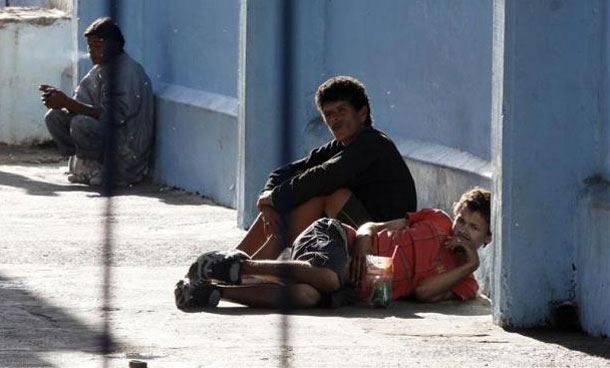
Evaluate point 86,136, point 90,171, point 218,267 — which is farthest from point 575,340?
point 90,171

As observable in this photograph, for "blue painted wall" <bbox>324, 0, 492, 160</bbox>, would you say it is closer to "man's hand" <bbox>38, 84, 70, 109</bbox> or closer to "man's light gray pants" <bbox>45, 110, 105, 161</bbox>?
"man's light gray pants" <bbox>45, 110, 105, 161</bbox>

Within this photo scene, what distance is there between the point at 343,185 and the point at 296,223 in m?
0.29

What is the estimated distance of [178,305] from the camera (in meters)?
7.31

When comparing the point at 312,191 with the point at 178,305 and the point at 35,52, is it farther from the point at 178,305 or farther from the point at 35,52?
the point at 35,52

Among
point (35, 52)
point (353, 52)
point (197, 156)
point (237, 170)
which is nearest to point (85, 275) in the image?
point (353, 52)

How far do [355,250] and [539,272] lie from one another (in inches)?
37.0

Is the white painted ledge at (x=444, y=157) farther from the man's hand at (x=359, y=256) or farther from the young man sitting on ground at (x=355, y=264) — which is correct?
the man's hand at (x=359, y=256)

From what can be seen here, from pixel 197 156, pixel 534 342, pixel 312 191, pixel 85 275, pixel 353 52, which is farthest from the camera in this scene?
pixel 197 156

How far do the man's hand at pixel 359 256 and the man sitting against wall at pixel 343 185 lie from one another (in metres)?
0.37

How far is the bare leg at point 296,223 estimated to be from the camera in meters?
7.76

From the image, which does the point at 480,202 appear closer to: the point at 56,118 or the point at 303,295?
the point at 303,295

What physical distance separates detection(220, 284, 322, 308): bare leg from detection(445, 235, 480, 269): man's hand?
0.64 m

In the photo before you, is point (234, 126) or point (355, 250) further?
point (234, 126)

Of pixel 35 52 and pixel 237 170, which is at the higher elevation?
pixel 35 52
